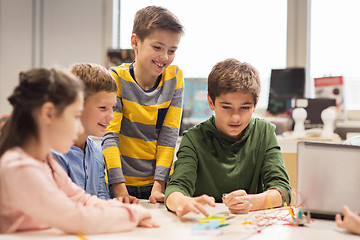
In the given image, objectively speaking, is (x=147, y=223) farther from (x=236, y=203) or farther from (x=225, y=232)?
(x=236, y=203)

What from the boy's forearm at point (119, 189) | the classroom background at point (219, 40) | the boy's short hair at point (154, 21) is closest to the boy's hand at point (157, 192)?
the boy's forearm at point (119, 189)

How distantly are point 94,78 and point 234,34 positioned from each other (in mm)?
2498

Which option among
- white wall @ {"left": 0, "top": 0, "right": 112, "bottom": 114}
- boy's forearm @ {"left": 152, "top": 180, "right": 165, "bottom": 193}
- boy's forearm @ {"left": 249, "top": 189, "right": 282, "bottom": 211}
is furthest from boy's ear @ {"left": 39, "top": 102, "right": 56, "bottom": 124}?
white wall @ {"left": 0, "top": 0, "right": 112, "bottom": 114}

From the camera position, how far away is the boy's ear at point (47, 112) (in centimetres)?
86

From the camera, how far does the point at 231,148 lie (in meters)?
1.48

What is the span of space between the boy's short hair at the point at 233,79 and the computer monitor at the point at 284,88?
6.03 feet

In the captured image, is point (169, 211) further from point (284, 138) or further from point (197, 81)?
point (197, 81)

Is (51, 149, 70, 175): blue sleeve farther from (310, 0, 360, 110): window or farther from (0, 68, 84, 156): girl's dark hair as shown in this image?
(310, 0, 360, 110): window

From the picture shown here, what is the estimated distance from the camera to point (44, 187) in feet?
2.74

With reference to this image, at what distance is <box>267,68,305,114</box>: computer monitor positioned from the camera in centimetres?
323

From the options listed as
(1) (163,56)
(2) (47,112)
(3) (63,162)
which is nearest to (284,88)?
(1) (163,56)

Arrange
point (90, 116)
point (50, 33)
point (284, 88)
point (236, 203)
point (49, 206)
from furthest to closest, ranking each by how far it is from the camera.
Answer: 1. point (50, 33)
2. point (284, 88)
3. point (90, 116)
4. point (236, 203)
5. point (49, 206)

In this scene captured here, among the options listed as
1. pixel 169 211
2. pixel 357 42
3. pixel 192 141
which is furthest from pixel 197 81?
pixel 169 211

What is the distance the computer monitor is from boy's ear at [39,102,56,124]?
8.50 feet
